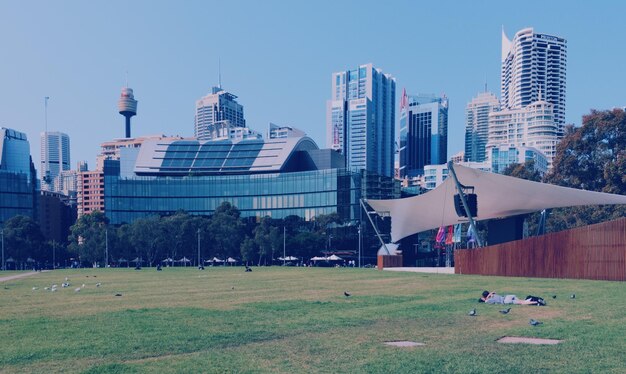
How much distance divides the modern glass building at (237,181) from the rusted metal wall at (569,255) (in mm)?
80465

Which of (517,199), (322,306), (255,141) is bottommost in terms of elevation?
(322,306)

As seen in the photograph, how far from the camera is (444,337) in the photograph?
899cm

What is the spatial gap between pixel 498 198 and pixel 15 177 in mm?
124034

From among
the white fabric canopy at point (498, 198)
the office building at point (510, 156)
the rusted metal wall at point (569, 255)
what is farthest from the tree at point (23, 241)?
the office building at point (510, 156)

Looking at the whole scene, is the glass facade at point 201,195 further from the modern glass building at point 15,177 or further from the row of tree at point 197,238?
the modern glass building at point 15,177

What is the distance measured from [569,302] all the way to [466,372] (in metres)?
9.11

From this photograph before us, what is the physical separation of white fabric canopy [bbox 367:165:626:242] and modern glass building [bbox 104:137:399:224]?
204ft

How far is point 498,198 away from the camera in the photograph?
37750 millimetres

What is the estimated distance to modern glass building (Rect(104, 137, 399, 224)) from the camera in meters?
115

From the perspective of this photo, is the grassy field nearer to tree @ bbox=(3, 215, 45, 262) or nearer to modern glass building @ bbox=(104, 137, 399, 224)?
tree @ bbox=(3, 215, 45, 262)

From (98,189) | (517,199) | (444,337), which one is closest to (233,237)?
(517,199)

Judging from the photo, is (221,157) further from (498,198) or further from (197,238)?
(498,198)

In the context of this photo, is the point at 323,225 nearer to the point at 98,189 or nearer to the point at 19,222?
the point at 19,222

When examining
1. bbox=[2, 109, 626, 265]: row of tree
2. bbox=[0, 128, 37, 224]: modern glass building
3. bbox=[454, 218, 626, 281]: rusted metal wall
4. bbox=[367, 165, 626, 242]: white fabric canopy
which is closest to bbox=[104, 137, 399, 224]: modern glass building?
bbox=[2, 109, 626, 265]: row of tree
